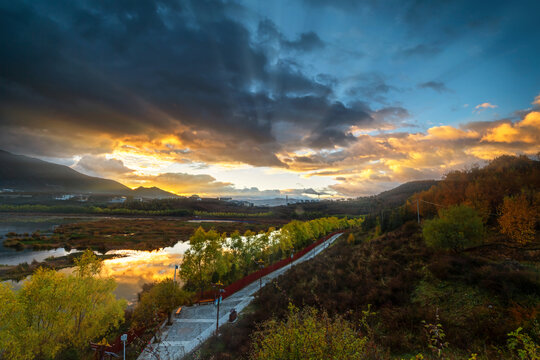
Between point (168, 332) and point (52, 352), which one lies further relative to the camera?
point (168, 332)

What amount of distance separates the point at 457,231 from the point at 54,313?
35.7 meters

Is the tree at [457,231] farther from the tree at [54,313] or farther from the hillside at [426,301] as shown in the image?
the tree at [54,313]

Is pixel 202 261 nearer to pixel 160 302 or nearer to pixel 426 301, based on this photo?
pixel 160 302

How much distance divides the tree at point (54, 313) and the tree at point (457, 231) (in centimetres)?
3172

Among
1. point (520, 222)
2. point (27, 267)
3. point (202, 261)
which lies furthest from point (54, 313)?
point (520, 222)

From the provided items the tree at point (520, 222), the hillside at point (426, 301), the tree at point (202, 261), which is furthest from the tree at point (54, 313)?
the tree at point (520, 222)

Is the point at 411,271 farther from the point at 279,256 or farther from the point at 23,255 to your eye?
the point at 23,255

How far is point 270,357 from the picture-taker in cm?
573

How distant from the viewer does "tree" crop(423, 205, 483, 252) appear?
23.2m

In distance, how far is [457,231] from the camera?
77.1ft

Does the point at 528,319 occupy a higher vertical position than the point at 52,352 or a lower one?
higher

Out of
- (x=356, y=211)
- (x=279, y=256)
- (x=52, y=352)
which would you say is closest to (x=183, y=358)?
(x=52, y=352)

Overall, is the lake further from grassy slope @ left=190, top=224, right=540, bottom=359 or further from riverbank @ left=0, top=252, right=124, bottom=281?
grassy slope @ left=190, top=224, right=540, bottom=359

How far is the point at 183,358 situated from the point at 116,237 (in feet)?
243
